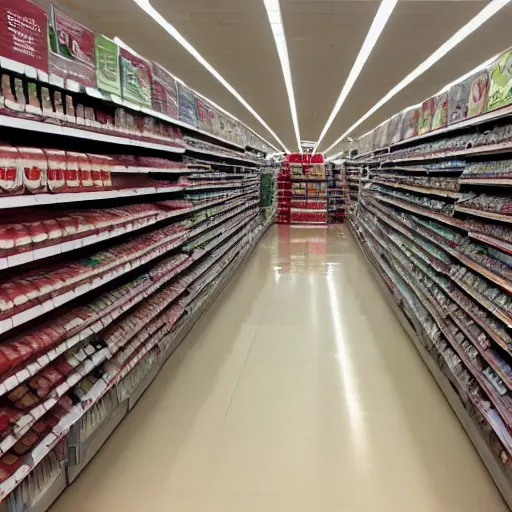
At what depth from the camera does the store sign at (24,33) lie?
166 cm

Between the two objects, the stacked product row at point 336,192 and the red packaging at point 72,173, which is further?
the stacked product row at point 336,192

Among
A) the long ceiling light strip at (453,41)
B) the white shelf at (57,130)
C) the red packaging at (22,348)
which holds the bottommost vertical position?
the red packaging at (22,348)

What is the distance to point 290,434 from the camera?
2.76 metres

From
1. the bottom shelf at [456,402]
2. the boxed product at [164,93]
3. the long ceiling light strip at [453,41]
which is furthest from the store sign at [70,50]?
the long ceiling light strip at [453,41]

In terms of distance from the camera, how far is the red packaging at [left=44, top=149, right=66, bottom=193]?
1.91 meters

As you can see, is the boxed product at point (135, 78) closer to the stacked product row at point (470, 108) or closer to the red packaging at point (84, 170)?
the red packaging at point (84, 170)

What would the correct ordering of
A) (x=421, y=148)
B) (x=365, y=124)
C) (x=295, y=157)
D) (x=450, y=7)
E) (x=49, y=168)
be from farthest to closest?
(x=365, y=124) → (x=295, y=157) → (x=450, y=7) → (x=421, y=148) → (x=49, y=168)

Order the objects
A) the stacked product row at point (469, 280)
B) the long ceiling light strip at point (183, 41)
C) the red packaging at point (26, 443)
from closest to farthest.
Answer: the red packaging at point (26, 443), the stacked product row at point (469, 280), the long ceiling light strip at point (183, 41)

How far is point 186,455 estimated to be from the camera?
8.41 ft

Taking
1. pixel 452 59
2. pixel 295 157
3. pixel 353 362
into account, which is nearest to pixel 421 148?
pixel 353 362

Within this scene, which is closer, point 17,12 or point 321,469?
point 17,12

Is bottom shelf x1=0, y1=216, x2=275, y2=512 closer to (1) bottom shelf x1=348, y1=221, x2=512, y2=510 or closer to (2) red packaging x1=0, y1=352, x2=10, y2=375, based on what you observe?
(2) red packaging x1=0, y1=352, x2=10, y2=375

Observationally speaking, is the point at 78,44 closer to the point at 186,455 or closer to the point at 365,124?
the point at 186,455

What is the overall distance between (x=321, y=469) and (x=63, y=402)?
1358 mm
